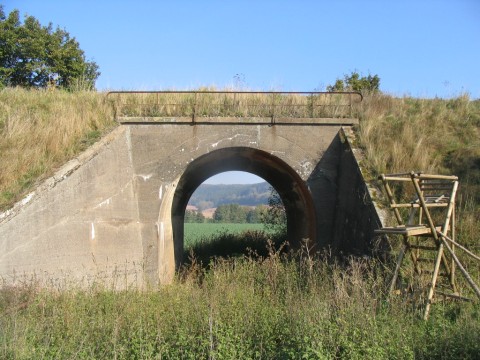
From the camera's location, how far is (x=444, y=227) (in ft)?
19.2

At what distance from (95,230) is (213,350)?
185 inches

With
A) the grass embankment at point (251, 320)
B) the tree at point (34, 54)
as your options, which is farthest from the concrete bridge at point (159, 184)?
the tree at point (34, 54)

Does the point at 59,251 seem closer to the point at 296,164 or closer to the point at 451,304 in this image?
the point at 296,164

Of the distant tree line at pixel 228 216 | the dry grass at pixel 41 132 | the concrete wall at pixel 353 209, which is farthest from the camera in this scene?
the distant tree line at pixel 228 216

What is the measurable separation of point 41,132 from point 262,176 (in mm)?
6176

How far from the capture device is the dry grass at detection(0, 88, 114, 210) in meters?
8.74

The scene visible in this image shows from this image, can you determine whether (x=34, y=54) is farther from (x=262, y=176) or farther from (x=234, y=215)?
(x=234, y=215)

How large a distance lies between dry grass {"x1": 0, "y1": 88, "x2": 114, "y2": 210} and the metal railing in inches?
24.3

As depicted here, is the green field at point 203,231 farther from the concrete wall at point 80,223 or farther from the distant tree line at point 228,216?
the distant tree line at point 228,216

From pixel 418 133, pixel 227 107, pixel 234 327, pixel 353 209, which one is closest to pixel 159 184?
pixel 227 107

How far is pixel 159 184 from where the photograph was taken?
9633 mm

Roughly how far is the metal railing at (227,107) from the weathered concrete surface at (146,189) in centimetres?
22

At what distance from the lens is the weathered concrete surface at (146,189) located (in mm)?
8555

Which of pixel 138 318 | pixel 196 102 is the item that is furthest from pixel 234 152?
pixel 138 318
